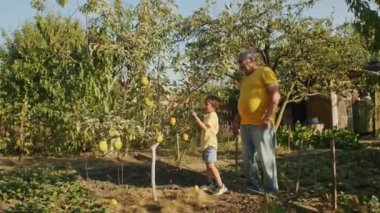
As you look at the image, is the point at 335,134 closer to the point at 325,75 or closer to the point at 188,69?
the point at 325,75

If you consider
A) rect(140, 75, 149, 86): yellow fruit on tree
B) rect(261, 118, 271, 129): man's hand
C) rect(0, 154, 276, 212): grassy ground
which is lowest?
rect(0, 154, 276, 212): grassy ground

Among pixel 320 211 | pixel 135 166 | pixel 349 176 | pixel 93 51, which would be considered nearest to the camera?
pixel 320 211

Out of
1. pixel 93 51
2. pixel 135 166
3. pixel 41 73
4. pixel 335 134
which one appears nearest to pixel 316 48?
pixel 335 134

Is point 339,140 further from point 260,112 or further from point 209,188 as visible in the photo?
point 260,112

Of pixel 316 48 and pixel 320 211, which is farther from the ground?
pixel 316 48

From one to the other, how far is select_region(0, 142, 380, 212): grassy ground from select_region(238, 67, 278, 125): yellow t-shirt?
948 millimetres

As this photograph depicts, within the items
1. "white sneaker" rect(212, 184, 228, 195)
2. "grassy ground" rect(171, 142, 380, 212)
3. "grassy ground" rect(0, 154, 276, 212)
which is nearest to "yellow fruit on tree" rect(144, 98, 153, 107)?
"grassy ground" rect(0, 154, 276, 212)

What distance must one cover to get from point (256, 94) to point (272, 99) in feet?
1.05

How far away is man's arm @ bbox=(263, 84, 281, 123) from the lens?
6.81 metres

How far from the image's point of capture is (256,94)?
23.3ft

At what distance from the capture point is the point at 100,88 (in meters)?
6.68

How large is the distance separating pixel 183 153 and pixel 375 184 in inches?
200

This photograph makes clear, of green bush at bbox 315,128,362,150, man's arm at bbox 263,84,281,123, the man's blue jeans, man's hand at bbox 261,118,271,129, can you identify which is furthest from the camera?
green bush at bbox 315,128,362,150

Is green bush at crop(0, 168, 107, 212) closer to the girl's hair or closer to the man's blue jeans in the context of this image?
the girl's hair
